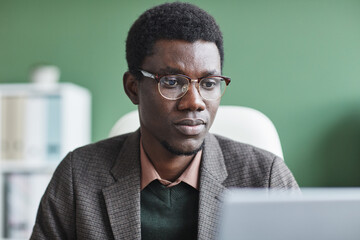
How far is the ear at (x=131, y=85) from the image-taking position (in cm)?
114

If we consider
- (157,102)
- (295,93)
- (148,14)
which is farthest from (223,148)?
(295,93)

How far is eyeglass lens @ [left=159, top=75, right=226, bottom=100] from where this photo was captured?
39.0 inches

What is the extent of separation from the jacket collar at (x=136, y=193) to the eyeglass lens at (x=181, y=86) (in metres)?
0.19

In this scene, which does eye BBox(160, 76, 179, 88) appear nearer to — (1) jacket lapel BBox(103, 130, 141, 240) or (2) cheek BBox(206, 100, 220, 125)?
(2) cheek BBox(206, 100, 220, 125)

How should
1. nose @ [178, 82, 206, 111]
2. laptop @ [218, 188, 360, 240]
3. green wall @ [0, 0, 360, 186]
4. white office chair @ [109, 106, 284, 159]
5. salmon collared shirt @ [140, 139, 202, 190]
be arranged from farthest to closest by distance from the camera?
green wall @ [0, 0, 360, 186], white office chair @ [109, 106, 284, 159], salmon collared shirt @ [140, 139, 202, 190], nose @ [178, 82, 206, 111], laptop @ [218, 188, 360, 240]

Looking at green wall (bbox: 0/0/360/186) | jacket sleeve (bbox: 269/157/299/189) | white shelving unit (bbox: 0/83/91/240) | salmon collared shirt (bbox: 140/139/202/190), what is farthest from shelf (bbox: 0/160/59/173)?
jacket sleeve (bbox: 269/157/299/189)

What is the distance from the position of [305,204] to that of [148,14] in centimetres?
81

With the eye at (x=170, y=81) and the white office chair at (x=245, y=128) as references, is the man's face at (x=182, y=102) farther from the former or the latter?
the white office chair at (x=245, y=128)

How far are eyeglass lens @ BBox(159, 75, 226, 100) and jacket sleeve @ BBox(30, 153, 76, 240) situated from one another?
38 centimetres

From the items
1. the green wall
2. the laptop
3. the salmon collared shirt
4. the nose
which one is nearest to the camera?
the laptop

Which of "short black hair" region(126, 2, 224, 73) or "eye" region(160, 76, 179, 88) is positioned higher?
"short black hair" region(126, 2, 224, 73)

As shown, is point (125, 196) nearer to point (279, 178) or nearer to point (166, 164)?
point (166, 164)

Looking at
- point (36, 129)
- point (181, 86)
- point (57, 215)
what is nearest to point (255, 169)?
point (181, 86)

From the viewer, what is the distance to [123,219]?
3.36 feet
